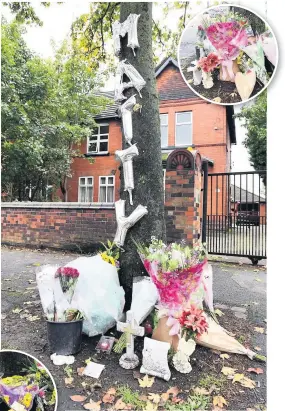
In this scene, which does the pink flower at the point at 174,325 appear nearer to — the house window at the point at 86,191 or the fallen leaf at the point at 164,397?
the fallen leaf at the point at 164,397

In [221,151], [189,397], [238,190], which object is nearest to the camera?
[189,397]

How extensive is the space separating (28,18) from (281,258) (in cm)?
275

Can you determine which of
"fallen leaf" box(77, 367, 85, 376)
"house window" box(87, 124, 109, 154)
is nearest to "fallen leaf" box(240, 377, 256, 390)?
"fallen leaf" box(77, 367, 85, 376)

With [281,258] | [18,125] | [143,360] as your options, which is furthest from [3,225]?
[281,258]

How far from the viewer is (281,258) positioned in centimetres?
121

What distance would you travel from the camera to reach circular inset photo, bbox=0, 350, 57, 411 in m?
1.19

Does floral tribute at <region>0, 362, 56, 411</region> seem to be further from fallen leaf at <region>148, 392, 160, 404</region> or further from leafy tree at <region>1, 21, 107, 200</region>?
leafy tree at <region>1, 21, 107, 200</region>

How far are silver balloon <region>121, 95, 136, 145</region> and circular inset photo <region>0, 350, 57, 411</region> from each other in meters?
1.36

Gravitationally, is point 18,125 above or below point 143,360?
above

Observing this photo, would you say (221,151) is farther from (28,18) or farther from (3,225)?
(3,225)

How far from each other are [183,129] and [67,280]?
10.2ft

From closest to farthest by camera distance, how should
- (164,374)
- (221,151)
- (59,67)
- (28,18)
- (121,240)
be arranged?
(164,374) < (121,240) < (28,18) < (221,151) < (59,67)

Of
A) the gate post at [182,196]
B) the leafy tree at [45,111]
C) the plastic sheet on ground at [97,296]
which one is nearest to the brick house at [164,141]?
the leafy tree at [45,111]

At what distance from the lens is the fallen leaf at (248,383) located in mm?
1401
